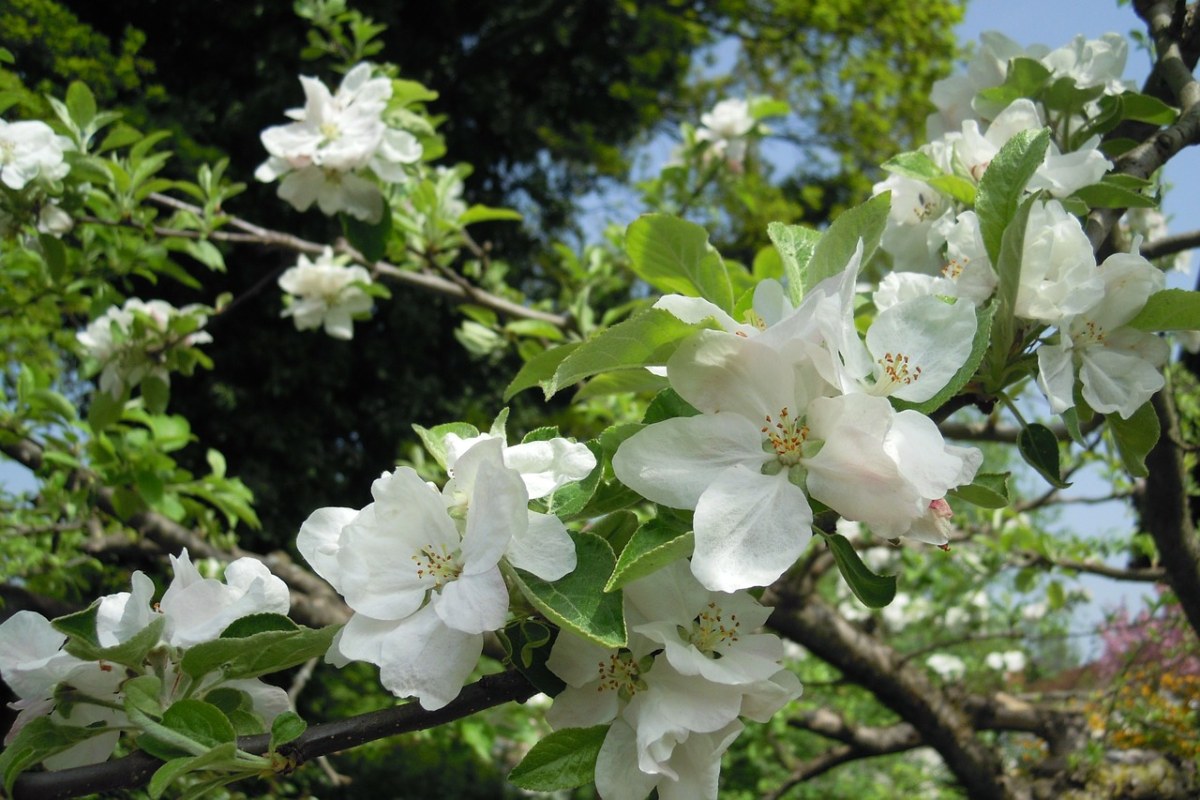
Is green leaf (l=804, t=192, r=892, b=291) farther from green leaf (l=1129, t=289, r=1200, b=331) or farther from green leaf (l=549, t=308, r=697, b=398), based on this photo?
green leaf (l=1129, t=289, r=1200, b=331)

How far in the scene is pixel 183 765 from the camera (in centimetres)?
56

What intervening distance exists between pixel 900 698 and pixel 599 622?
190 centimetres

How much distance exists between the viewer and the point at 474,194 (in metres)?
6.44

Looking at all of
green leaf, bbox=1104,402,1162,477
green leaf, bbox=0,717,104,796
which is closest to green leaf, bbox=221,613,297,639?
green leaf, bbox=0,717,104,796

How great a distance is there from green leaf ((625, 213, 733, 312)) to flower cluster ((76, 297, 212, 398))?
1450 mm

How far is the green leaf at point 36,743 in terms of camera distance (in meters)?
0.64

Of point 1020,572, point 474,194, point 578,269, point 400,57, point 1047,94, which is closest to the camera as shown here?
point 1047,94

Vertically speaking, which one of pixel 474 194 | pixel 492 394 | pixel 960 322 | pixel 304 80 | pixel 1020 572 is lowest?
pixel 492 394

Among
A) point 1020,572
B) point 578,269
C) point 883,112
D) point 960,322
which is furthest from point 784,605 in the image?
point 883,112

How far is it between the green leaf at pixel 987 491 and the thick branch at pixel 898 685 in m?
1.49

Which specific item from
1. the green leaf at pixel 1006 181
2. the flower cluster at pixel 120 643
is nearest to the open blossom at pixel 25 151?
the flower cluster at pixel 120 643

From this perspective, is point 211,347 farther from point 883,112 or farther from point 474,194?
point 883,112

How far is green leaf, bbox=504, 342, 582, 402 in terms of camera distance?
736mm

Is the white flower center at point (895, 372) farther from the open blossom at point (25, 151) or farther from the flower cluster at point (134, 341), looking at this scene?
the flower cluster at point (134, 341)
